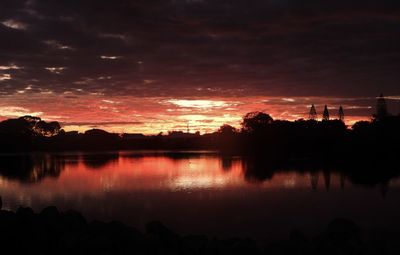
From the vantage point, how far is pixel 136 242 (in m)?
18.8

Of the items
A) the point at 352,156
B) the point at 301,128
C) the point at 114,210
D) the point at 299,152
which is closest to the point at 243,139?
the point at 301,128

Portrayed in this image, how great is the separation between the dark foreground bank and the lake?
5.53m

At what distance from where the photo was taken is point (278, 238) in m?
24.2

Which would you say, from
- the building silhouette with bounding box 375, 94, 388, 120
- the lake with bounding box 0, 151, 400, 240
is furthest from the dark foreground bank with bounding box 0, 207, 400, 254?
the building silhouette with bounding box 375, 94, 388, 120

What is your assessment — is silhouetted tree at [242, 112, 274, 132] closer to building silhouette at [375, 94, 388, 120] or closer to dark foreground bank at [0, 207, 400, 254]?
building silhouette at [375, 94, 388, 120]

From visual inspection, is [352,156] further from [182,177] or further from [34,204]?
[34,204]

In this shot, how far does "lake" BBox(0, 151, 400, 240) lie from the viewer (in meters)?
28.0

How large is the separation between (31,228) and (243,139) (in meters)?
134

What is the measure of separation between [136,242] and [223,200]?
62.9ft

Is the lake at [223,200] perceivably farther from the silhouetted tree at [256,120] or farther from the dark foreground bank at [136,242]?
the silhouetted tree at [256,120]

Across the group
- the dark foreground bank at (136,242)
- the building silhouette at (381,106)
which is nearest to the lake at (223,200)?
the dark foreground bank at (136,242)

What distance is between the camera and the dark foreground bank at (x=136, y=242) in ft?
59.5

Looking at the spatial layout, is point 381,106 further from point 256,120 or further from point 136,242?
point 136,242

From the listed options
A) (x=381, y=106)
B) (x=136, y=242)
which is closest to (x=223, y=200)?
(x=136, y=242)
